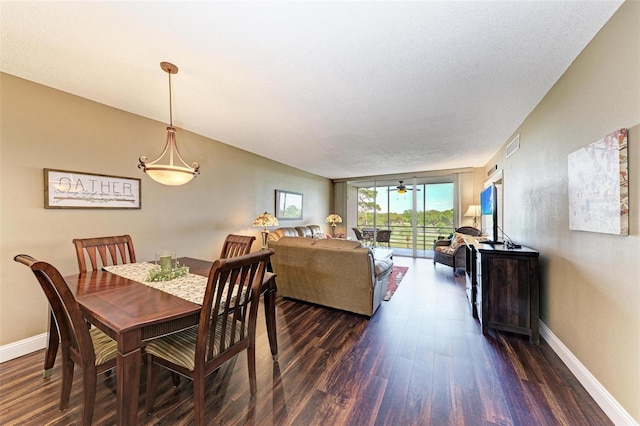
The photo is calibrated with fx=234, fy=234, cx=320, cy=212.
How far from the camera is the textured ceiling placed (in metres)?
1.44

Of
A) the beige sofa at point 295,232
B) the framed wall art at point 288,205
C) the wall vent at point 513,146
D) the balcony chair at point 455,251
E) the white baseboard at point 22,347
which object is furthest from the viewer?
the framed wall art at point 288,205

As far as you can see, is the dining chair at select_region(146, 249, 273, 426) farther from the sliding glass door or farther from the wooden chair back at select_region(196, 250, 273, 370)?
the sliding glass door

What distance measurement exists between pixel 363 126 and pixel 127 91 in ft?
8.99

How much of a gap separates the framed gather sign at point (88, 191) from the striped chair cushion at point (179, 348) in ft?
6.58

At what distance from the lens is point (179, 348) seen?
1.44 m

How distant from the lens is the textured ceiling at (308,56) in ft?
4.73

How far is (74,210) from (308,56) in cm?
286

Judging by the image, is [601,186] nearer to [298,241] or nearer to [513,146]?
[513,146]

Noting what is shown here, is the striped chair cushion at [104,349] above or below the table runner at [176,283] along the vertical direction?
A: below

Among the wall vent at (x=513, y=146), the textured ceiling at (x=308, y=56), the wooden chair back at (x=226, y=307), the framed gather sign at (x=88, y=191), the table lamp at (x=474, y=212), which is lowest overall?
the wooden chair back at (x=226, y=307)

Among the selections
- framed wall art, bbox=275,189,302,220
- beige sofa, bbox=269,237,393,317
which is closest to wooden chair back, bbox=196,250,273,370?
beige sofa, bbox=269,237,393,317

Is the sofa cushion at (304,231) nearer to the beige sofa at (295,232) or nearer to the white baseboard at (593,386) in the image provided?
the beige sofa at (295,232)

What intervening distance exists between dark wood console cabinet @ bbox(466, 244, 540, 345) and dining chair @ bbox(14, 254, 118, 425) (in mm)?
3242

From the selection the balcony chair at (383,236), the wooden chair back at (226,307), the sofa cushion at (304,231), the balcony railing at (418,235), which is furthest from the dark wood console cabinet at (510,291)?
the balcony railing at (418,235)
